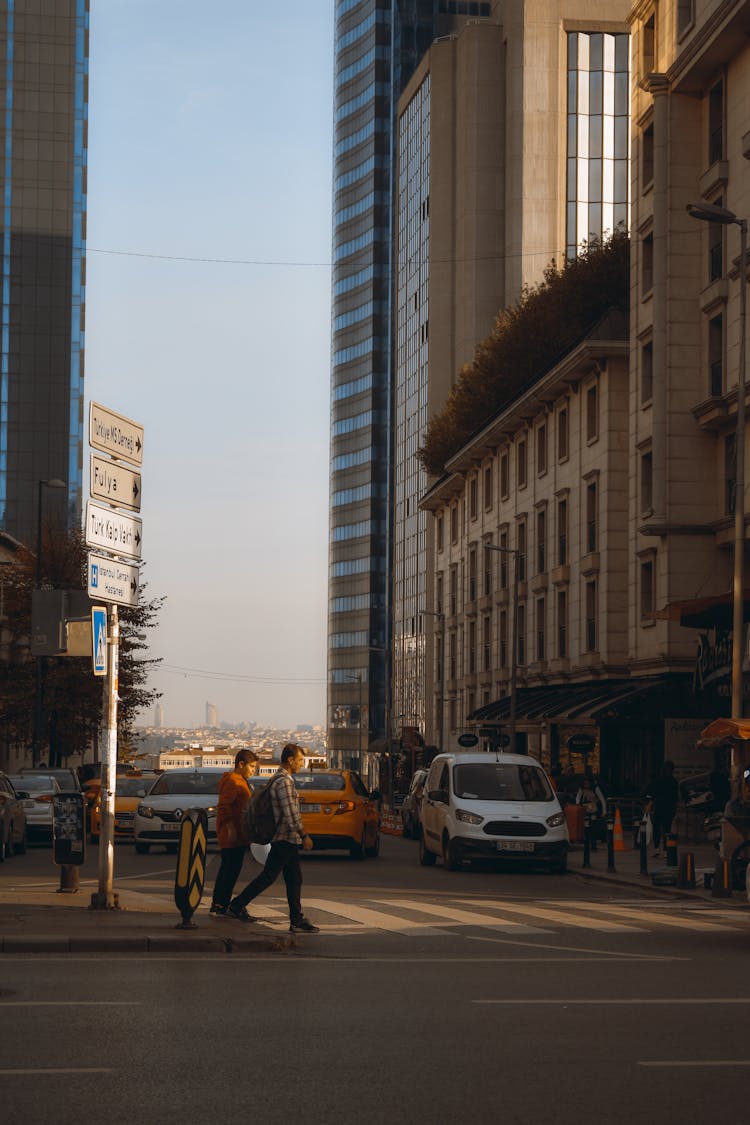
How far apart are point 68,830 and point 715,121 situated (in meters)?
31.3

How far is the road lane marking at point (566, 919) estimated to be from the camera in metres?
17.1

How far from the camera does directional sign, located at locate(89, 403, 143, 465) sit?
16688mm


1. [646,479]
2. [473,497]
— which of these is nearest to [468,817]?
[646,479]

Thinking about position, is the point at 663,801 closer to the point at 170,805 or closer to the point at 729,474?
the point at 170,805

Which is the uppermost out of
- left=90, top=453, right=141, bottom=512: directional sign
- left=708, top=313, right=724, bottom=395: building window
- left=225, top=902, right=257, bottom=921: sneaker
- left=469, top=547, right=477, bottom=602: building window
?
left=708, top=313, right=724, bottom=395: building window

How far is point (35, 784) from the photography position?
37.0 m

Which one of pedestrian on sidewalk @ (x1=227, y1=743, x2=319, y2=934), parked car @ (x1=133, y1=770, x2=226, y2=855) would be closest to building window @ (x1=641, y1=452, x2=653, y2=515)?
parked car @ (x1=133, y1=770, x2=226, y2=855)

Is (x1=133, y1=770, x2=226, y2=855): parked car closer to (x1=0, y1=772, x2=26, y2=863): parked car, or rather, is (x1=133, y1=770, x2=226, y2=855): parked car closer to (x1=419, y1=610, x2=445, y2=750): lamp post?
(x1=0, y1=772, x2=26, y2=863): parked car

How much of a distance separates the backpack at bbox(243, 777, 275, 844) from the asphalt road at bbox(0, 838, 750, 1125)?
33.6 inches

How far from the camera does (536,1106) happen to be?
297 inches

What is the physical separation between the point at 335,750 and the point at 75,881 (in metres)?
141

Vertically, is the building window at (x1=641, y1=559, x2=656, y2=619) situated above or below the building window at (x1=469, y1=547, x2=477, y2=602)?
below

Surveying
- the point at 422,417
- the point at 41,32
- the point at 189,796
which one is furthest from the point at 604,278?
the point at 41,32

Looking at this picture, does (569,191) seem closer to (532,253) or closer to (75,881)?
(532,253)
